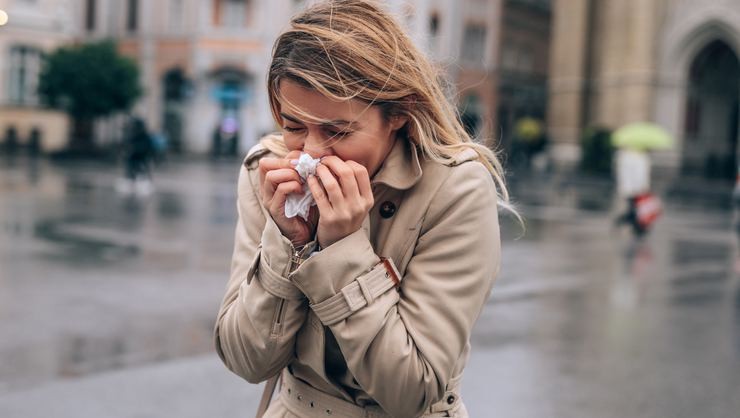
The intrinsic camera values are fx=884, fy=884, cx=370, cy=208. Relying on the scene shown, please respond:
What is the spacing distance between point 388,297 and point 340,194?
0.80 feet

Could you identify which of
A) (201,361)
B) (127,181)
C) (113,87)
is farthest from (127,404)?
(113,87)

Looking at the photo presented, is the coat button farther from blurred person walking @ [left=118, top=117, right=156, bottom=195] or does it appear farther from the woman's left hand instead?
blurred person walking @ [left=118, top=117, right=156, bottom=195]

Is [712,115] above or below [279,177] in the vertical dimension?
above

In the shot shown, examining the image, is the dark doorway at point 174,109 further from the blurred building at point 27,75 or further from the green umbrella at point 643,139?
the green umbrella at point 643,139

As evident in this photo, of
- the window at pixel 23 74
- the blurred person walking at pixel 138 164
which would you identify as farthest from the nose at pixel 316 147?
the window at pixel 23 74

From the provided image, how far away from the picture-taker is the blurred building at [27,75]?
3831cm

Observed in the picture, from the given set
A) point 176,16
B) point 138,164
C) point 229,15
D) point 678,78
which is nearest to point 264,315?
point 138,164

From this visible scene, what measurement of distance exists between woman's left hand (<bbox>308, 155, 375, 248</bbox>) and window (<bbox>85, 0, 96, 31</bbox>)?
1961 inches

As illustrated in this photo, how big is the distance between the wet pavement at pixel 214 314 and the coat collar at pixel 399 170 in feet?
11.3

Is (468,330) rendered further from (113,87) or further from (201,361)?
(113,87)

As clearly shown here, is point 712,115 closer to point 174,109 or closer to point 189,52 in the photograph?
point 189,52

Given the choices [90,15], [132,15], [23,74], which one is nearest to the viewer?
[23,74]

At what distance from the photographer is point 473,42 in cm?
5041

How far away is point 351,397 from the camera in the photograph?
1.94 metres
